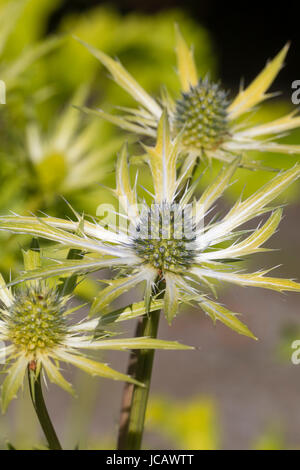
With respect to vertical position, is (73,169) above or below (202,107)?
above

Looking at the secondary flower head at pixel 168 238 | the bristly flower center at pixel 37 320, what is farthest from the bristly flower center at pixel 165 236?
the bristly flower center at pixel 37 320

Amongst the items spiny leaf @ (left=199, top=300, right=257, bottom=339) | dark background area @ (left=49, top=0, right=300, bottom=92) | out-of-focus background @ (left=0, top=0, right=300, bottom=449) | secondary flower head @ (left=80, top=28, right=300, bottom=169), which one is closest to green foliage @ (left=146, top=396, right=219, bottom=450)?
out-of-focus background @ (left=0, top=0, right=300, bottom=449)

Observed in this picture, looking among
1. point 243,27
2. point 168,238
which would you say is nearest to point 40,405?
point 168,238

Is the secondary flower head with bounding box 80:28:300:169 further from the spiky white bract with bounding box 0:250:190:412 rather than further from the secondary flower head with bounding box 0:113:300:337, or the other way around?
the spiky white bract with bounding box 0:250:190:412

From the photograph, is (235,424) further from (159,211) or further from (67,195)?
(159,211)

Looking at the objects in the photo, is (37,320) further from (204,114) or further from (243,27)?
(243,27)

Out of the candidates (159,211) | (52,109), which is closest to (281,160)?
(52,109)

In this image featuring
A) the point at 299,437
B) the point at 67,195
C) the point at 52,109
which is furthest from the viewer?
the point at 299,437
